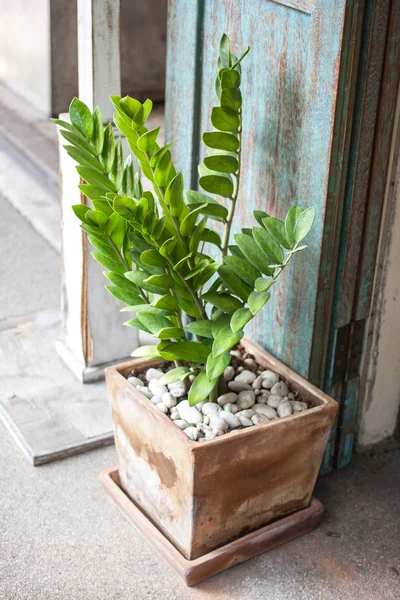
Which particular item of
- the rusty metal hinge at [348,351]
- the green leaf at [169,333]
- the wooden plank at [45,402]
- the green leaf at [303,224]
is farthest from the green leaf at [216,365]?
the wooden plank at [45,402]

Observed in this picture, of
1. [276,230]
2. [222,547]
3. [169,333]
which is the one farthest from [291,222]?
[222,547]

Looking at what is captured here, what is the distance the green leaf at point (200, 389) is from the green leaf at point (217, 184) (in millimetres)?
435

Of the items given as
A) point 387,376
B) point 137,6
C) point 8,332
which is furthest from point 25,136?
point 387,376

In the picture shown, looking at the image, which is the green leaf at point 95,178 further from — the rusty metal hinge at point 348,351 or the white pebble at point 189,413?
the rusty metal hinge at point 348,351

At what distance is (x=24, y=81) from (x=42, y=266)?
8.47 feet

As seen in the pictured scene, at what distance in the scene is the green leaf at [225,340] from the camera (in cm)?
180

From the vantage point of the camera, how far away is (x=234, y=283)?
1.91 metres

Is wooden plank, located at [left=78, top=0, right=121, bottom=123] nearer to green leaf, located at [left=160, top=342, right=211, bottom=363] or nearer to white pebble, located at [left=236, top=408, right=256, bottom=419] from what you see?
green leaf, located at [left=160, top=342, right=211, bottom=363]

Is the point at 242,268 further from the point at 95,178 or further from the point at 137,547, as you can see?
the point at 137,547

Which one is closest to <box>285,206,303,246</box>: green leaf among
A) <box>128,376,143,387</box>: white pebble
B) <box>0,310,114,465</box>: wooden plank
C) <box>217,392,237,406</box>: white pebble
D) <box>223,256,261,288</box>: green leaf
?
<box>223,256,261,288</box>: green leaf

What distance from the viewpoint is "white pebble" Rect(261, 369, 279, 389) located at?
82.0 inches

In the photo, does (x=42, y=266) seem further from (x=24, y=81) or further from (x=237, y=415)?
(x=24, y=81)

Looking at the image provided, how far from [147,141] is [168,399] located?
626 mm

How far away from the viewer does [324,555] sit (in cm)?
204
